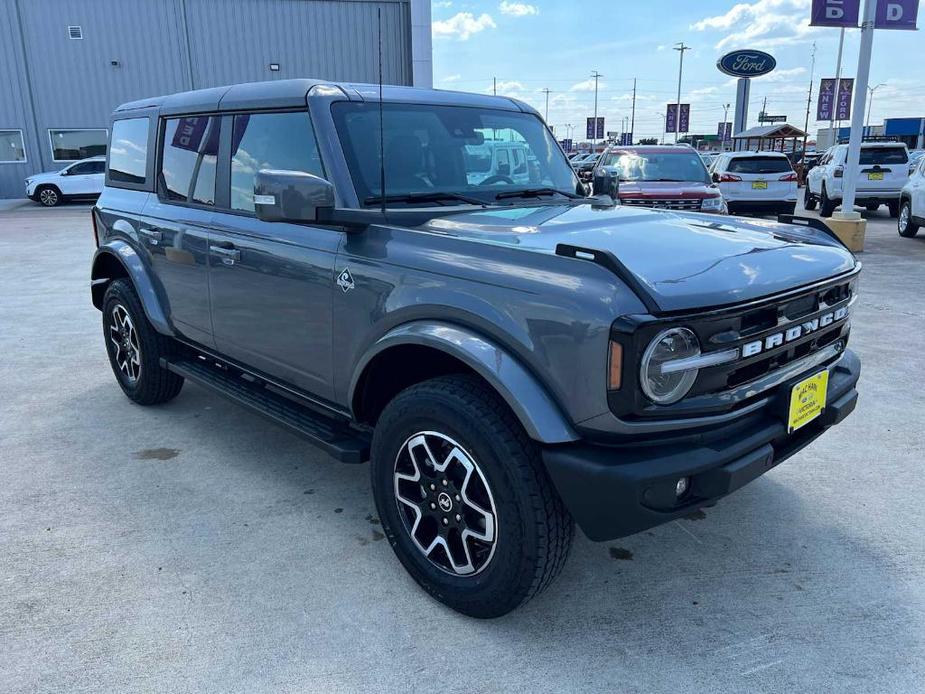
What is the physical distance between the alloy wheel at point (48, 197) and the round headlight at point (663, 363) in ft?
80.3

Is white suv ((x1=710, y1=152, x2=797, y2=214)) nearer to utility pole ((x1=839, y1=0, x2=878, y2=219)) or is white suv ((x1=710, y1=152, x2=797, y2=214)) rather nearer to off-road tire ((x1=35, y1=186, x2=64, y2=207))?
utility pole ((x1=839, y1=0, x2=878, y2=219))

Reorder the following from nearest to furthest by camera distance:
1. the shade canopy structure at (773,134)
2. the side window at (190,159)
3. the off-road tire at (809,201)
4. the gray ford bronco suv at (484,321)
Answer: the gray ford bronco suv at (484,321), the side window at (190,159), the off-road tire at (809,201), the shade canopy structure at (773,134)

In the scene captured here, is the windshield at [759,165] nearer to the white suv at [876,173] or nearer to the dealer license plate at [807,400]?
the white suv at [876,173]

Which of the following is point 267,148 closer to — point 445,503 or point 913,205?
point 445,503

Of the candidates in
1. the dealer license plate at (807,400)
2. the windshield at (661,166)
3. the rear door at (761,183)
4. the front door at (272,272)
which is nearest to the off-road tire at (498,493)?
the front door at (272,272)

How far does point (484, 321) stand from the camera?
2.38 metres

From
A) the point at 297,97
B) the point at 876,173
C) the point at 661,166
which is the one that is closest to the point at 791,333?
the point at 297,97

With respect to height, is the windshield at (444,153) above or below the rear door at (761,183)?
above

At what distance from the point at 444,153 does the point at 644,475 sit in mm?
1895

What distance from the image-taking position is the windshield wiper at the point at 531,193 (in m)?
3.44

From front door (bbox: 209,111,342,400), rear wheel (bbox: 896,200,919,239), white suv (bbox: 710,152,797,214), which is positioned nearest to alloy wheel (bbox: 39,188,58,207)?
white suv (bbox: 710,152,797,214)

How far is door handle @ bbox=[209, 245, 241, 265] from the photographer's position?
11.5ft

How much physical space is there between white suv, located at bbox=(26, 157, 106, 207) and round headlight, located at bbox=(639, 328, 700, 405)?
23709 millimetres

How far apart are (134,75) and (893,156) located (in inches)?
875
